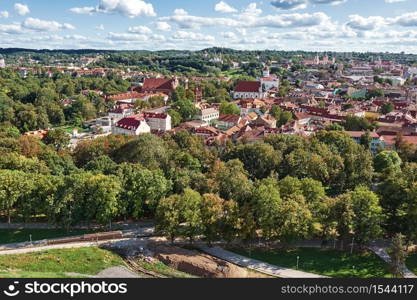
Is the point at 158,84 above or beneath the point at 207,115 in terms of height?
above

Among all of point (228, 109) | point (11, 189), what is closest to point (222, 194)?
point (11, 189)

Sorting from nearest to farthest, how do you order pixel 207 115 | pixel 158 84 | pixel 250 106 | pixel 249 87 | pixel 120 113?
pixel 207 115 < pixel 120 113 < pixel 250 106 < pixel 249 87 < pixel 158 84

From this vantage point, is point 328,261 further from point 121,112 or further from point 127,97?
point 127,97

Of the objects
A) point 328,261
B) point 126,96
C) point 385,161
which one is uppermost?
point 126,96

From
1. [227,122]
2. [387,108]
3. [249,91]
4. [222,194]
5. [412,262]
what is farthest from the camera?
[249,91]

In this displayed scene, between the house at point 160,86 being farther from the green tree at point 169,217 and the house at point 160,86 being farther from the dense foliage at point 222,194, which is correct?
the green tree at point 169,217

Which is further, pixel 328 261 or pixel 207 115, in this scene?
pixel 207 115

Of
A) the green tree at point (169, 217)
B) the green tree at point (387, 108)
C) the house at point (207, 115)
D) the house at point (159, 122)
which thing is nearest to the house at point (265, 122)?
the house at point (207, 115)

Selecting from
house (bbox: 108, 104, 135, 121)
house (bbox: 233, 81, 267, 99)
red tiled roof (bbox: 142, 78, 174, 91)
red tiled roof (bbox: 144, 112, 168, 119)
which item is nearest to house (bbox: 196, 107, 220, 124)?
red tiled roof (bbox: 144, 112, 168, 119)

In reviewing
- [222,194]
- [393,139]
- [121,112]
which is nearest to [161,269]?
[222,194]
